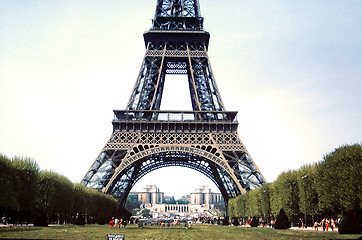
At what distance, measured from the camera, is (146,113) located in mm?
63344

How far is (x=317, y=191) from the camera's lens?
4459 centimetres

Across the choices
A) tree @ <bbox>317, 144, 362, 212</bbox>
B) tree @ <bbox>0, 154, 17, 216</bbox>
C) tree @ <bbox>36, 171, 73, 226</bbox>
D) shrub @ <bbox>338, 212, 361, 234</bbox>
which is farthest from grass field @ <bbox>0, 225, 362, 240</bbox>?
tree @ <bbox>36, 171, 73, 226</bbox>

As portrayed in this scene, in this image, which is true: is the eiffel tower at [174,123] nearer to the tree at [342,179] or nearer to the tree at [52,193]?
the tree at [52,193]

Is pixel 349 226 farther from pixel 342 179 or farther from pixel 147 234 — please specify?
pixel 147 234

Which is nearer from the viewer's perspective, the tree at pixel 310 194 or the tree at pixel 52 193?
the tree at pixel 310 194

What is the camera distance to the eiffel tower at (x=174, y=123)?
192ft

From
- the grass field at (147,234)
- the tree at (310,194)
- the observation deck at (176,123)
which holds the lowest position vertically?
the grass field at (147,234)

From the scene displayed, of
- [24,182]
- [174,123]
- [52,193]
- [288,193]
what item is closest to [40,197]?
[52,193]

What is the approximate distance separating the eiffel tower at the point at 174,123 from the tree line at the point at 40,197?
2715 mm

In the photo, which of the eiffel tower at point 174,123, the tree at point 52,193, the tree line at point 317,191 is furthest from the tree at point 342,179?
the tree at point 52,193

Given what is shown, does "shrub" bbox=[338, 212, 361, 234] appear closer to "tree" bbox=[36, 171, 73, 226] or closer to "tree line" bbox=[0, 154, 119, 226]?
"tree line" bbox=[0, 154, 119, 226]

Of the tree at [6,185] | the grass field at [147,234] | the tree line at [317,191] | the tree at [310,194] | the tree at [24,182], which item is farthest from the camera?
the tree at [310,194]

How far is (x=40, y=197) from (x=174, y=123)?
2272cm

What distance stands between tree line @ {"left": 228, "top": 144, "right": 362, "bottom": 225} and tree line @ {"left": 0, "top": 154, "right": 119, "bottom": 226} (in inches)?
954
